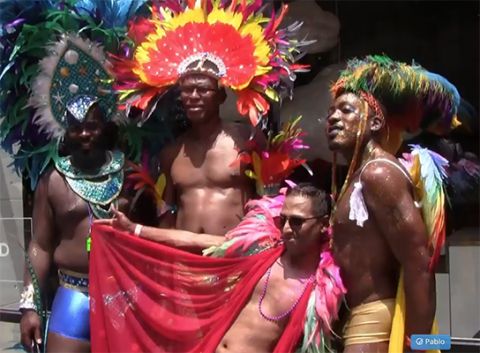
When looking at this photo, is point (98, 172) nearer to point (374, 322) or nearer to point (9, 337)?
point (9, 337)

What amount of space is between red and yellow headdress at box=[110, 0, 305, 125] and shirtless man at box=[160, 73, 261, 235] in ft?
0.29

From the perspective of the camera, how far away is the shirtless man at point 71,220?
3.20 metres

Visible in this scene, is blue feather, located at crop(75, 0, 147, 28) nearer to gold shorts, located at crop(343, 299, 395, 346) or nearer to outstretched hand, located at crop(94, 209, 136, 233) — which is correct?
outstretched hand, located at crop(94, 209, 136, 233)

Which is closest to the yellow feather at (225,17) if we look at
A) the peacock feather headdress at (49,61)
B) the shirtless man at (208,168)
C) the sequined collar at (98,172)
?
the shirtless man at (208,168)

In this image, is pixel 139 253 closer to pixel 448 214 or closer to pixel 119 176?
pixel 119 176

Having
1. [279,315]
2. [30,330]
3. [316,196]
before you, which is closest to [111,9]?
[316,196]

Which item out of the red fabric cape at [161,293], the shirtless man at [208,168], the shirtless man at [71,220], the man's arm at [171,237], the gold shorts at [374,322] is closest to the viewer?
the gold shorts at [374,322]

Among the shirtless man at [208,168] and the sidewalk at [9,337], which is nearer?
the shirtless man at [208,168]

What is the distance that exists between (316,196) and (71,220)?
1190mm

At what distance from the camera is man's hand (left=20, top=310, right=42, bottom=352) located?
321cm

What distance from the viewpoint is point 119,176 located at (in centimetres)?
330

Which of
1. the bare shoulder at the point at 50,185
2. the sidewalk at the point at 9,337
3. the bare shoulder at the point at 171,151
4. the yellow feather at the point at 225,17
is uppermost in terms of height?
the yellow feather at the point at 225,17

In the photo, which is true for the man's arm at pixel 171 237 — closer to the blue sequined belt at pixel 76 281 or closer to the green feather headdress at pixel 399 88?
the blue sequined belt at pixel 76 281

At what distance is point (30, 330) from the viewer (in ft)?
10.5
